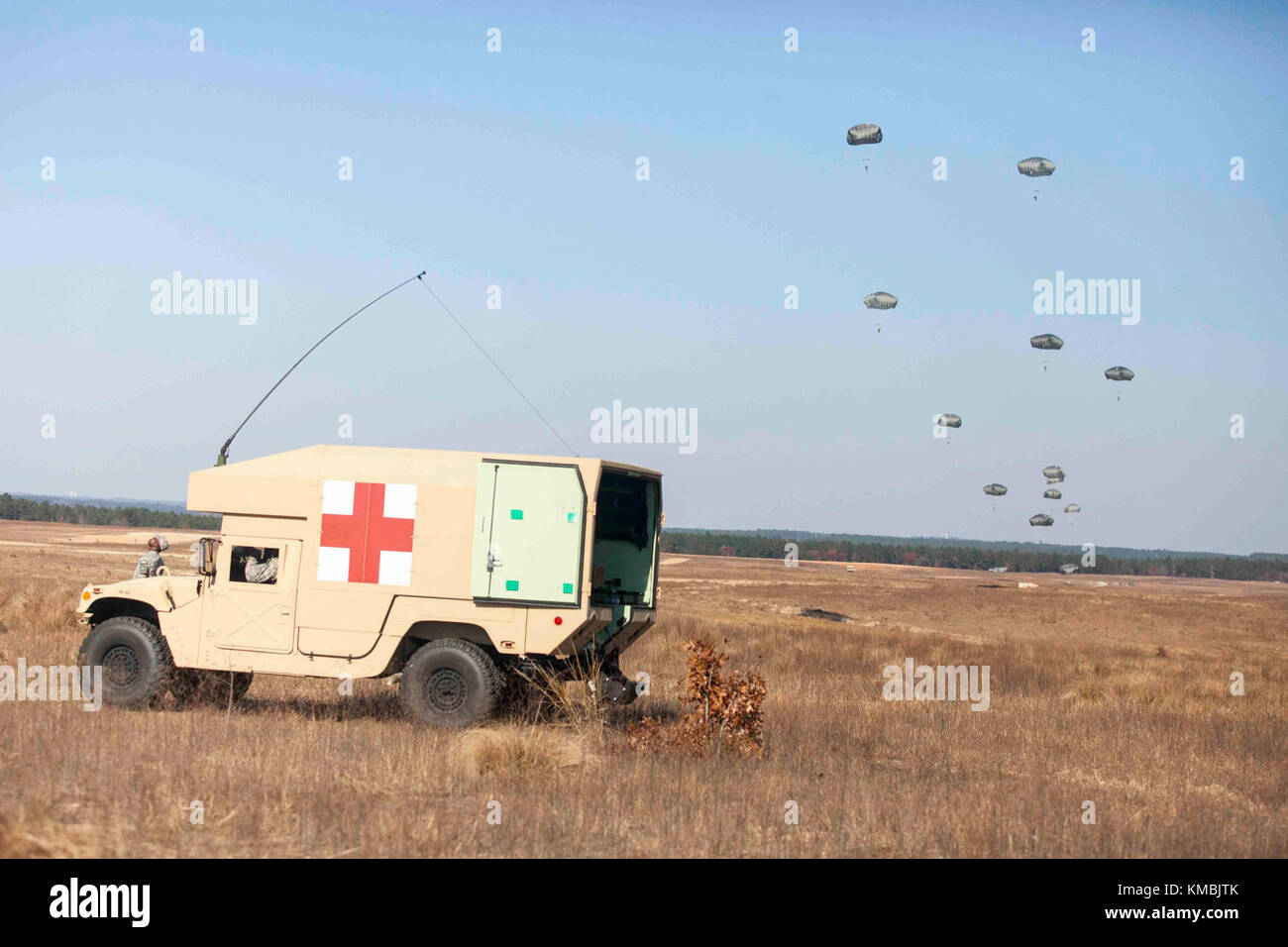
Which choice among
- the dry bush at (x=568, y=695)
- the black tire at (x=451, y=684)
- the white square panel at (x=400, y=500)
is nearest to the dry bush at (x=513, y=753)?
the dry bush at (x=568, y=695)

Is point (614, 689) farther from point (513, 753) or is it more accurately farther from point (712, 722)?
point (513, 753)

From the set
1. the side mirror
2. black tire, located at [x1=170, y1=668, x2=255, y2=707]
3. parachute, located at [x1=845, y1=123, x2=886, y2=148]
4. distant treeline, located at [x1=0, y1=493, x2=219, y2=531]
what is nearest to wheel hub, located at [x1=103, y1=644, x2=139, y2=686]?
black tire, located at [x1=170, y1=668, x2=255, y2=707]

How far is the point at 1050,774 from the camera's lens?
1263 centimetres

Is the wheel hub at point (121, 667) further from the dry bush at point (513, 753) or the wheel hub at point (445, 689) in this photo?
the dry bush at point (513, 753)

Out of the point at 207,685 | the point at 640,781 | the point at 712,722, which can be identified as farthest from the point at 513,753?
the point at 207,685

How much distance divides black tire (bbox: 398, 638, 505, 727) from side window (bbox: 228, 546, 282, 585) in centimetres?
186

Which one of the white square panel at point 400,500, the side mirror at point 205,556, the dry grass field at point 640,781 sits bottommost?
the dry grass field at point 640,781

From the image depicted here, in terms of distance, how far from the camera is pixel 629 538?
1486 cm

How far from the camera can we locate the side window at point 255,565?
43.8ft

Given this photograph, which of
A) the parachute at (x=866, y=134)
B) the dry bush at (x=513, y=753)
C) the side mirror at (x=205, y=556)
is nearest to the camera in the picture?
the dry bush at (x=513, y=753)

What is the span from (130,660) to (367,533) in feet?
10.6

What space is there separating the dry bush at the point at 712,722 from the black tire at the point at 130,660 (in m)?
5.36
